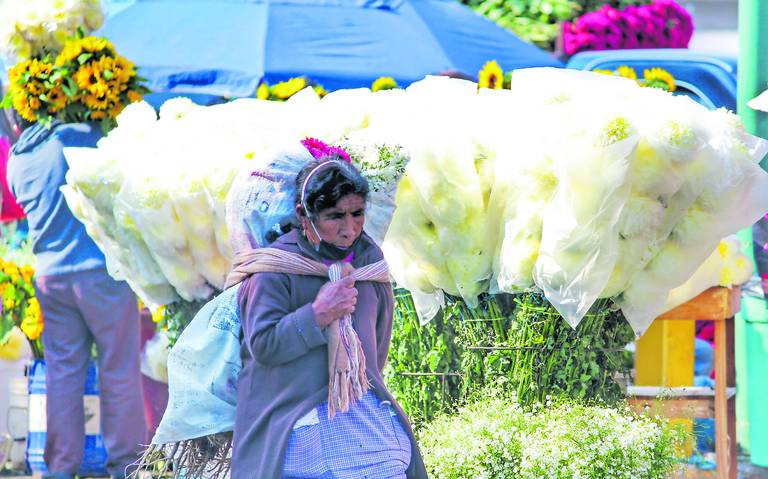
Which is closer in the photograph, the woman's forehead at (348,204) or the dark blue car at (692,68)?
the woman's forehead at (348,204)

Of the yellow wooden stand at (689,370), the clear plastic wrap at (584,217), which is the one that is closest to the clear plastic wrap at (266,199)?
the clear plastic wrap at (584,217)

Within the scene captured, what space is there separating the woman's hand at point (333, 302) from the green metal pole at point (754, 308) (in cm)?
312

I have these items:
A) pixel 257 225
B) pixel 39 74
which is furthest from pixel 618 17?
pixel 257 225

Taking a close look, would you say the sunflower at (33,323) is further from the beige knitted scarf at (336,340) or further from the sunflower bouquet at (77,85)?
the beige knitted scarf at (336,340)

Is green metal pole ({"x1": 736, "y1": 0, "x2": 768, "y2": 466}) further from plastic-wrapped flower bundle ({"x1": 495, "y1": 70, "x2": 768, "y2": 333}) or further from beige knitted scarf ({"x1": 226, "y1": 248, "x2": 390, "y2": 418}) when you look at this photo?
beige knitted scarf ({"x1": 226, "y1": 248, "x2": 390, "y2": 418})

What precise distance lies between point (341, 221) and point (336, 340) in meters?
0.30

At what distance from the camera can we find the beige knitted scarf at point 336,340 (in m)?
3.29

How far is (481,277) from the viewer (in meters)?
4.41

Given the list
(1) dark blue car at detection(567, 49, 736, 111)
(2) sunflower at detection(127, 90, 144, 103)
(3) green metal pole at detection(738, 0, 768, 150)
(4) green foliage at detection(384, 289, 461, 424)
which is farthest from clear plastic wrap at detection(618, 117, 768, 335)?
(1) dark blue car at detection(567, 49, 736, 111)

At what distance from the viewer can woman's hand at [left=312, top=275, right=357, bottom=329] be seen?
325cm

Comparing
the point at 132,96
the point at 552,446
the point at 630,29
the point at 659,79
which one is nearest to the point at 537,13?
the point at 630,29

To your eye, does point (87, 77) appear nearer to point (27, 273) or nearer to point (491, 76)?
point (27, 273)

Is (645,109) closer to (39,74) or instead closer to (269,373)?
(269,373)

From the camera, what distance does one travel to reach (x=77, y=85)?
6.22 m
